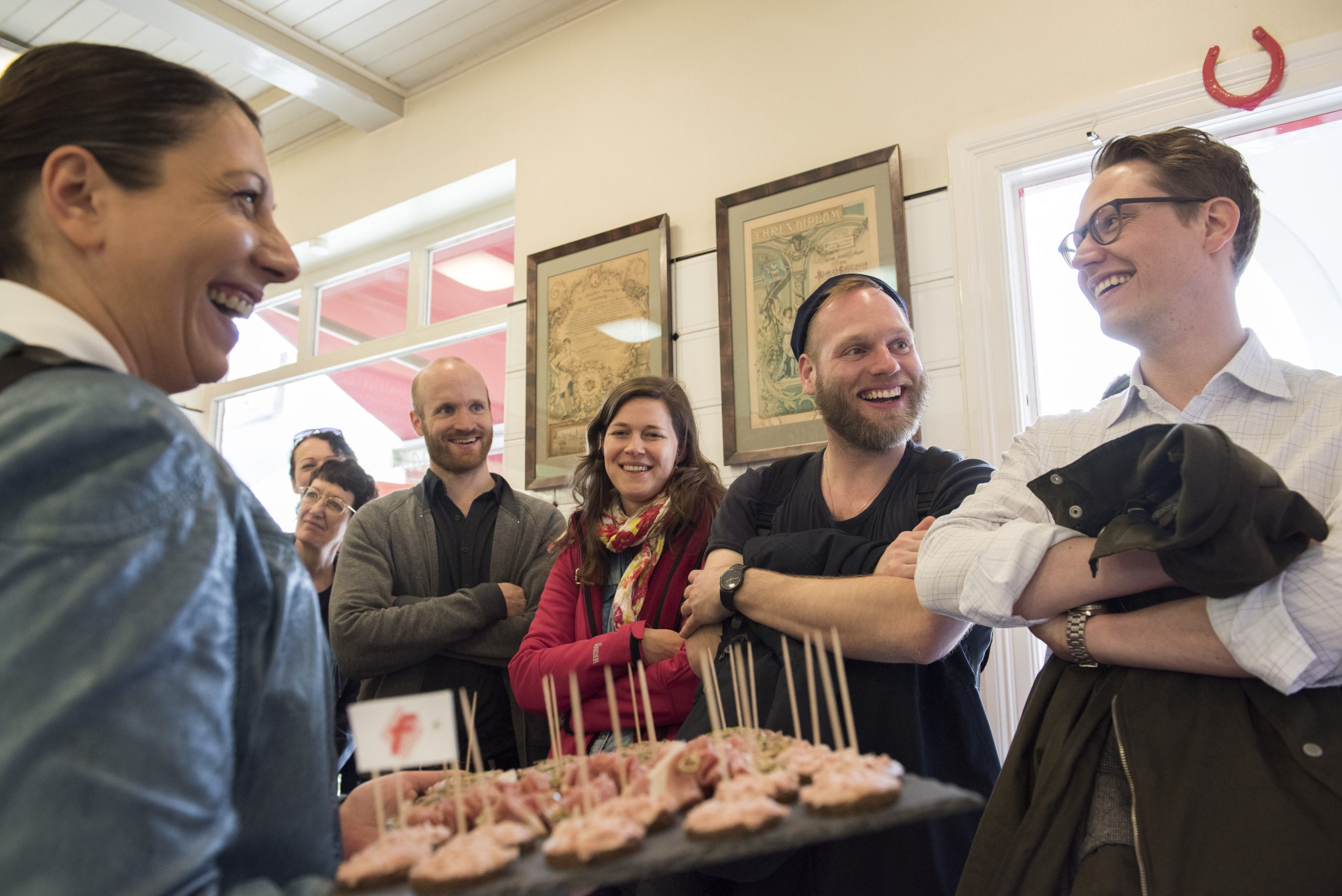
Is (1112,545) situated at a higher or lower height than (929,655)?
higher

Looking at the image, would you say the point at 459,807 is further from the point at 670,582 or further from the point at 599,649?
the point at 670,582

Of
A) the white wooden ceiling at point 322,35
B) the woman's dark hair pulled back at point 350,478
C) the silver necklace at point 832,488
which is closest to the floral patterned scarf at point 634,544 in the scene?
the silver necklace at point 832,488

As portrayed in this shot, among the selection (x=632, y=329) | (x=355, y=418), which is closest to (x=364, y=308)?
(x=355, y=418)

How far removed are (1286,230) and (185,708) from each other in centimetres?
289

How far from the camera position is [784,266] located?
120 inches

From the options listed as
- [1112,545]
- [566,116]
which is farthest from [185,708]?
[566,116]

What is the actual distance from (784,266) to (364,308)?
2898 mm

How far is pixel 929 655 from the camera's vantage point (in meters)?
1.40

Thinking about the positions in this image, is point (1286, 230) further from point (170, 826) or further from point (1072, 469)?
point (170, 826)

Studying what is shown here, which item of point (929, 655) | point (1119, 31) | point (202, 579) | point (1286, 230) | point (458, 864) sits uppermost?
point (1119, 31)

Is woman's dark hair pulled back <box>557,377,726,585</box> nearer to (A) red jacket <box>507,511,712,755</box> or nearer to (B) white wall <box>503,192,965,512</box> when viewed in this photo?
(A) red jacket <box>507,511,712,755</box>

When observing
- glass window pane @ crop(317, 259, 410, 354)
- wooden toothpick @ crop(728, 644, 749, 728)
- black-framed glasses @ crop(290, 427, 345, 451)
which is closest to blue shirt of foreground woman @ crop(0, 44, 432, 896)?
wooden toothpick @ crop(728, 644, 749, 728)

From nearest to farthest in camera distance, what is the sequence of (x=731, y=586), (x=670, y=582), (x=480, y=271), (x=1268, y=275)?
(x=731, y=586) → (x=670, y=582) → (x=1268, y=275) → (x=480, y=271)

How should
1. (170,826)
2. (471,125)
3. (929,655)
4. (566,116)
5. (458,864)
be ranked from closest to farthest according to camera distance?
(170,826) < (458,864) < (929,655) < (566,116) < (471,125)
